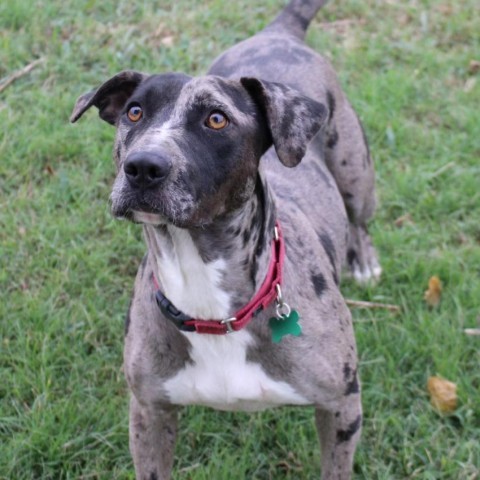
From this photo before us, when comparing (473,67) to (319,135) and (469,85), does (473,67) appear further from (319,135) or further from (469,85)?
(319,135)

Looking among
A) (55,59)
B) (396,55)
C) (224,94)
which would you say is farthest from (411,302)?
(55,59)

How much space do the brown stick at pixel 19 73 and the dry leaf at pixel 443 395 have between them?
3625mm

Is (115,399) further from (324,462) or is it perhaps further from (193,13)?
(193,13)

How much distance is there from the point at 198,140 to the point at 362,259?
8.05 feet

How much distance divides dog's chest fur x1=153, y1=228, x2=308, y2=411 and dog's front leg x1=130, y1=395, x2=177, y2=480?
0.19 metres

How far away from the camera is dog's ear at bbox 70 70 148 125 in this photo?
339 centimetres

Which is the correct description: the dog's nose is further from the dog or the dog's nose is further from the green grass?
the green grass

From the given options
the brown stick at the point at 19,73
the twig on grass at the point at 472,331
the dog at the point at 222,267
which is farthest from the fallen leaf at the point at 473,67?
the dog at the point at 222,267

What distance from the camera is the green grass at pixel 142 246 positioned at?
4.18 m

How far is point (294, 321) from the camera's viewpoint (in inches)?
128

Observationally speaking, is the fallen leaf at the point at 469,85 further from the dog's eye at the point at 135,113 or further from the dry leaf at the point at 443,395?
the dog's eye at the point at 135,113

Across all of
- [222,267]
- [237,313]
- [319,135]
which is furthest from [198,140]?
[319,135]

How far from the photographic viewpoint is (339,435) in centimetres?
362

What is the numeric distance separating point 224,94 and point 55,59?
3.75 m
